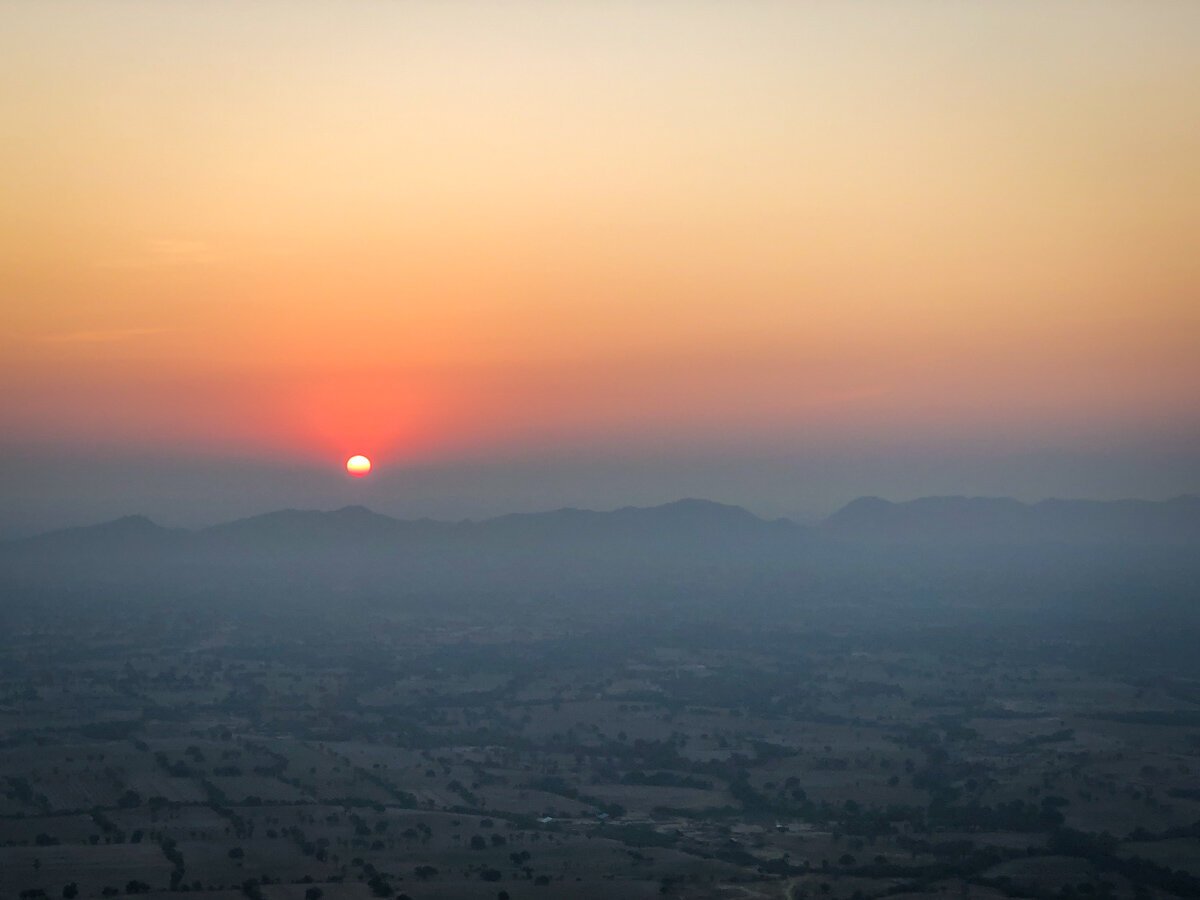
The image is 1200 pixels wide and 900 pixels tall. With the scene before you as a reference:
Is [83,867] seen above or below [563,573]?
below

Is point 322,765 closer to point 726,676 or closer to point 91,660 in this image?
point 726,676

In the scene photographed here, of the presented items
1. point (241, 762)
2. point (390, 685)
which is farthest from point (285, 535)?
point (241, 762)

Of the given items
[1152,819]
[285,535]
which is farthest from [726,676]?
[285,535]

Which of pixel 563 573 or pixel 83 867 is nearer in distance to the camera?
pixel 83 867

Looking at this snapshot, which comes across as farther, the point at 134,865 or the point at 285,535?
the point at 285,535

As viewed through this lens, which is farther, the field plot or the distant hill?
the distant hill

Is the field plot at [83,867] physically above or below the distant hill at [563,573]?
below

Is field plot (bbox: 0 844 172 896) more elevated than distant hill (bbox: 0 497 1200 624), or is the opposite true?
distant hill (bbox: 0 497 1200 624)

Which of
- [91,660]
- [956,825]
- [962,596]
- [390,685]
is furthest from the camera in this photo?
[962,596]

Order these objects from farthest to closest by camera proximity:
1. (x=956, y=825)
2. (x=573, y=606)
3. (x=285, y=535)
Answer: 1. (x=285, y=535)
2. (x=573, y=606)
3. (x=956, y=825)

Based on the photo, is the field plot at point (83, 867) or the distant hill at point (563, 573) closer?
the field plot at point (83, 867)
